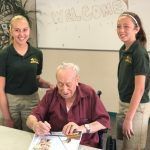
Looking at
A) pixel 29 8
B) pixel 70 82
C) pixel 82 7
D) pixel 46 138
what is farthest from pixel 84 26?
pixel 46 138

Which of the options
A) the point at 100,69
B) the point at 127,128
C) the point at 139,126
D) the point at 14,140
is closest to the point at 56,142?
the point at 14,140

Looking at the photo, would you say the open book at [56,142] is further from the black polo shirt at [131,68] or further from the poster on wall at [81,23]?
the poster on wall at [81,23]

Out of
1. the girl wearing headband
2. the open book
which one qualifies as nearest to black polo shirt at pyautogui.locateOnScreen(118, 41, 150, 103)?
the girl wearing headband

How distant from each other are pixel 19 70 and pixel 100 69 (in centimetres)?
186

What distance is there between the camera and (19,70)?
2365 mm

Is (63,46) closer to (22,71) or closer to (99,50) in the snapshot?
(99,50)

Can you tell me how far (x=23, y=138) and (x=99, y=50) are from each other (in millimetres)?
2283

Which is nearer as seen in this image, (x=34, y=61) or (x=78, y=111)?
(x=78, y=111)

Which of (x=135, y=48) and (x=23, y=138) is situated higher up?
(x=135, y=48)

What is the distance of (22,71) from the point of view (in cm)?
238

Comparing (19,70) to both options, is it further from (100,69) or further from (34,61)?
(100,69)

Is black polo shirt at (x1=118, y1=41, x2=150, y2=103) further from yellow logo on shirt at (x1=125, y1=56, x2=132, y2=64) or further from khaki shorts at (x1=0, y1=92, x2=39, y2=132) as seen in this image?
khaki shorts at (x1=0, y1=92, x2=39, y2=132)

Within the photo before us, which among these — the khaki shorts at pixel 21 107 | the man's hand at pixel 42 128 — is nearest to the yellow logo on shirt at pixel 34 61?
the khaki shorts at pixel 21 107

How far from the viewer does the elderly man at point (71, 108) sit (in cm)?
192
